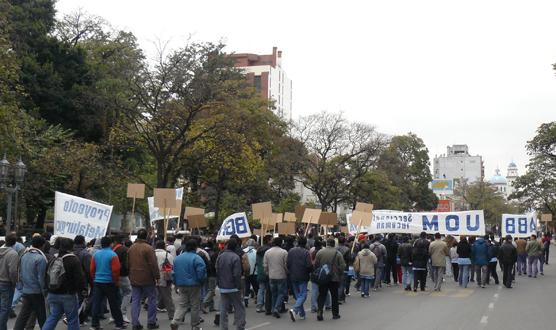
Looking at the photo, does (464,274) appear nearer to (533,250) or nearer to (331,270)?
(533,250)

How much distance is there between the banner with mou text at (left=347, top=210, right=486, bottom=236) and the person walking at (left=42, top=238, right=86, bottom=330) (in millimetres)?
16459

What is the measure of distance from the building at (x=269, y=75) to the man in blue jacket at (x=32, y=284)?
331 ft

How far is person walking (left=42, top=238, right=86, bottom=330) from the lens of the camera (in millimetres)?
9914

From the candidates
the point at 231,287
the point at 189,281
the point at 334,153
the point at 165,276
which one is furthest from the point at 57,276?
the point at 334,153

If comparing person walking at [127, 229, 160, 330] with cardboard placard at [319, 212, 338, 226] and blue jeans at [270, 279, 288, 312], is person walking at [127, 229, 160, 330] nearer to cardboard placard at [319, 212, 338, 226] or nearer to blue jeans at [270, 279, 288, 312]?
blue jeans at [270, 279, 288, 312]

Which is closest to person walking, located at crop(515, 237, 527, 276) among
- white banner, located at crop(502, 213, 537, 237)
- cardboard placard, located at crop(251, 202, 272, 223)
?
white banner, located at crop(502, 213, 537, 237)

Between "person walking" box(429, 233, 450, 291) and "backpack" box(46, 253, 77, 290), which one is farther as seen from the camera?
"person walking" box(429, 233, 450, 291)

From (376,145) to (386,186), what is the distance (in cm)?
575

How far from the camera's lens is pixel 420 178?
90875mm

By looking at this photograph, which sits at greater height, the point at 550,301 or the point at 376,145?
the point at 376,145

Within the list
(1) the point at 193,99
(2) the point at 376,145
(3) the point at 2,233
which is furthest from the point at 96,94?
(2) the point at 376,145

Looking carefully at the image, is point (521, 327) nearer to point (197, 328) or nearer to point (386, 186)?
point (197, 328)

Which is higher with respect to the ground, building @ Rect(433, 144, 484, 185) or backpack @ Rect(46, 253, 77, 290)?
building @ Rect(433, 144, 484, 185)

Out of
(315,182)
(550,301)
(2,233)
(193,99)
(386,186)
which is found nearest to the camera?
(550,301)
